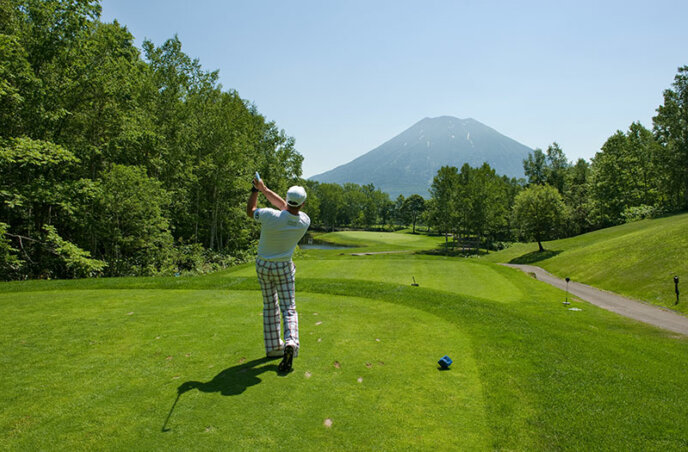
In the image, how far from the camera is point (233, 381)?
416 cm

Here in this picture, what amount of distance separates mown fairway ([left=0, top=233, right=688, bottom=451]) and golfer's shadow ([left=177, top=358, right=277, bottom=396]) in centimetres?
2

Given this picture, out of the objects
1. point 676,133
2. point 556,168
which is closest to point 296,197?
point 676,133

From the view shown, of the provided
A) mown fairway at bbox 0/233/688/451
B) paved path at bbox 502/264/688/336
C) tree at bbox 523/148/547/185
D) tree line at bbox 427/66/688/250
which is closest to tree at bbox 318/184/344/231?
tree line at bbox 427/66/688/250

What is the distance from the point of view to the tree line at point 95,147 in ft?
48.6

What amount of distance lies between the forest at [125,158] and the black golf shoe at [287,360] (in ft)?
42.5

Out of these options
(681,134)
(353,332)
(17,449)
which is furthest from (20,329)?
(681,134)

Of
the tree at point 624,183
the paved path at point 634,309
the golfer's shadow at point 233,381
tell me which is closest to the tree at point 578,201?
the tree at point 624,183

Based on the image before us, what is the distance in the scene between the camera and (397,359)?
5.15 metres

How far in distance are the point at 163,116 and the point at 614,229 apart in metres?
48.4

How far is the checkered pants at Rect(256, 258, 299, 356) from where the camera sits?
484 centimetres

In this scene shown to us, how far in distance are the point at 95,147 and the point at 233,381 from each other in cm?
1851

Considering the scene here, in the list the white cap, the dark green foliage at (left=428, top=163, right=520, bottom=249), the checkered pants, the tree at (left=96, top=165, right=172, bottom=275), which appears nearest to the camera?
the white cap

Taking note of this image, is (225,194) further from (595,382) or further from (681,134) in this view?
(681,134)

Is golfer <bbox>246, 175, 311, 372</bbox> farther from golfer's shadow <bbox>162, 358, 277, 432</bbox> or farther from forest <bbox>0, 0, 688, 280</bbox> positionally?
forest <bbox>0, 0, 688, 280</bbox>
